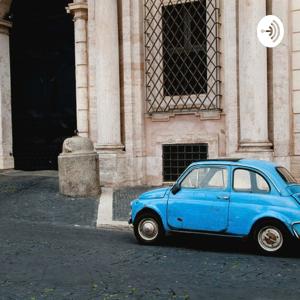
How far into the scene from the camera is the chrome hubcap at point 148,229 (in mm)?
8797

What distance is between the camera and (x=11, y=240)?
9.12m

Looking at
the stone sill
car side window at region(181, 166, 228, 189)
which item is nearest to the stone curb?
car side window at region(181, 166, 228, 189)

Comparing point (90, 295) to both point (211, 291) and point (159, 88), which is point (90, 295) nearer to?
point (211, 291)

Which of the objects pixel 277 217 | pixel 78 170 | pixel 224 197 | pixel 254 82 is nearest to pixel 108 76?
pixel 78 170

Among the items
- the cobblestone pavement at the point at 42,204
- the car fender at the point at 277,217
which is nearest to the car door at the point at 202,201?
the car fender at the point at 277,217

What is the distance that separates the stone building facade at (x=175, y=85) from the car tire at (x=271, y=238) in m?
6.31

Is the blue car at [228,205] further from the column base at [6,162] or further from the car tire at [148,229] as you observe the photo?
the column base at [6,162]

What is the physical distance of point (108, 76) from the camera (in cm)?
1525

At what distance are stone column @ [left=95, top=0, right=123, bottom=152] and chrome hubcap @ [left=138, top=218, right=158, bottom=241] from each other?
6495mm

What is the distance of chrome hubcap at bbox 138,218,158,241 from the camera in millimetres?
8797

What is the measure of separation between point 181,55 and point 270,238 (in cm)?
861

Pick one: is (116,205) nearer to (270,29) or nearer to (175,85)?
(175,85)

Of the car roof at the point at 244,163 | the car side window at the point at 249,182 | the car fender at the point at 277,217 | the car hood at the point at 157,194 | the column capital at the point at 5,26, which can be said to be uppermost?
the column capital at the point at 5,26

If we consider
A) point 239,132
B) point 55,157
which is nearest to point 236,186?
point 239,132
